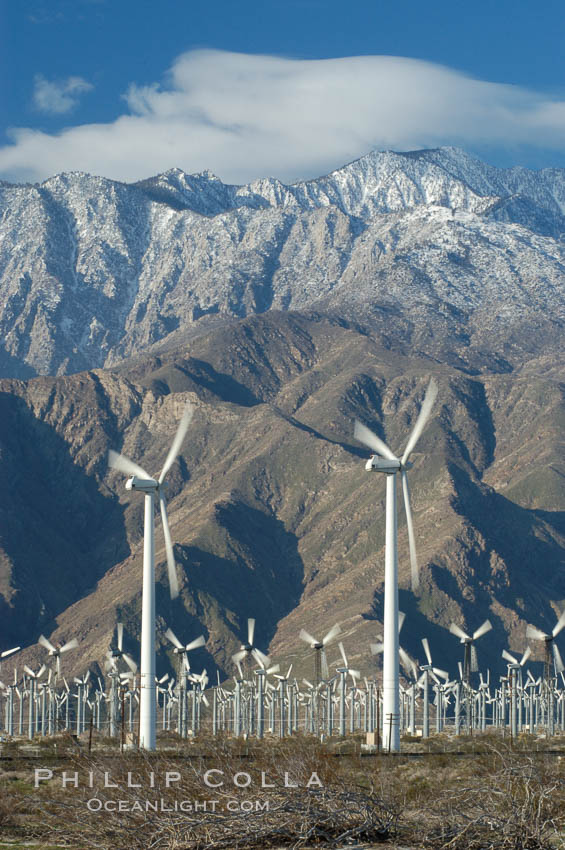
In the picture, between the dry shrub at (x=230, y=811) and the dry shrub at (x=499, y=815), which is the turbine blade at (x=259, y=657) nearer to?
the dry shrub at (x=230, y=811)

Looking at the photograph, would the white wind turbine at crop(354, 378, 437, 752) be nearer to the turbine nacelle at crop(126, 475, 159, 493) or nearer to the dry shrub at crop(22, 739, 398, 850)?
the turbine nacelle at crop(126, 475, 159, 493)

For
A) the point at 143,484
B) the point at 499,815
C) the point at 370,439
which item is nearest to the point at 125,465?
the point at 143,484

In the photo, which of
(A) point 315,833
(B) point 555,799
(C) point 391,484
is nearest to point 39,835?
(A) point 315,833

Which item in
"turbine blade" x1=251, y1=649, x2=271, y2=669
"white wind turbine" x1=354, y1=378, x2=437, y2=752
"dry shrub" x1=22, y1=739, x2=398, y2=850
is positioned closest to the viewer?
"dry shrub" x1=22, y1=739, x2=398, y2=850

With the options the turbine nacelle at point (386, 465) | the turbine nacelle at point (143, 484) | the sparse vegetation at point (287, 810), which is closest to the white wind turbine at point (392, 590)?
the turbine nacelle at point (386, 465)

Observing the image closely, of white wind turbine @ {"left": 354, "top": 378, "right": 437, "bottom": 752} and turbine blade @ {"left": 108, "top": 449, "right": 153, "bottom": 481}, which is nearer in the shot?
white wind turbine @ {"left": 354, "top": 378, "right": 437, "bottom": 752}

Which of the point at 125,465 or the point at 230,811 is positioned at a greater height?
the point at 125,465

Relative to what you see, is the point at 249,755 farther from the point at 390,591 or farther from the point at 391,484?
the point at 391,484

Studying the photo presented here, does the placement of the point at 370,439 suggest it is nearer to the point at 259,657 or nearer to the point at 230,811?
the point at 230,811

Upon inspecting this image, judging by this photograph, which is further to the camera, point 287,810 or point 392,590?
point 392,590

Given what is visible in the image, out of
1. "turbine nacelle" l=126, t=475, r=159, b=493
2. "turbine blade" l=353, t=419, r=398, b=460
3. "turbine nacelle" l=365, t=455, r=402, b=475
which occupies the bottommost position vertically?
"turbine nacelle" l=126, t=475, r=159, b=493

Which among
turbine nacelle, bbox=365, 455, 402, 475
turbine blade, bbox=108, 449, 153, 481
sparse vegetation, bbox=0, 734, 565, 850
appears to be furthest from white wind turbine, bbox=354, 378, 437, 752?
sparse vegetation, bbox=0, 734, 565, 850
